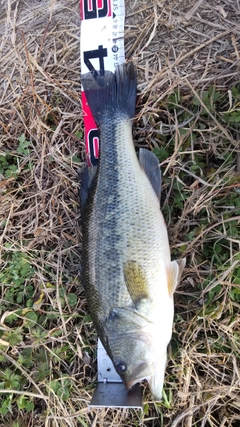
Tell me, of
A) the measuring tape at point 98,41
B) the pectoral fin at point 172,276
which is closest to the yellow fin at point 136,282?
the pectoral fin at point 172,276

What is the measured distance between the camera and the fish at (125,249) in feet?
6.99

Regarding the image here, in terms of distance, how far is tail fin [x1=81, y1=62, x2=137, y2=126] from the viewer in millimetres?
2516

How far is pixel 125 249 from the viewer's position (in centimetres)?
222

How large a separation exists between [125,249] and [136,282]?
0.19 meters

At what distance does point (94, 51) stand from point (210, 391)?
2.39m

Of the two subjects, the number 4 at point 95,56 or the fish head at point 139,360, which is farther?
the number 4 at point 95,56

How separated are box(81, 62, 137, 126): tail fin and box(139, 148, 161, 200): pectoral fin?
0.91ft

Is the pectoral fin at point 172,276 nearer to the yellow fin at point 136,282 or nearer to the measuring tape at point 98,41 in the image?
the yellow fin at point 136,282

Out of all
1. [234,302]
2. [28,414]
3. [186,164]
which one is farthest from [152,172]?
[28,414]

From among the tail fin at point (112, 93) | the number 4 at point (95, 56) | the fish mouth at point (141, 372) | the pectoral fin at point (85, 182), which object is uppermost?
the number 4 at point (95, 56)

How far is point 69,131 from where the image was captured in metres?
2.92

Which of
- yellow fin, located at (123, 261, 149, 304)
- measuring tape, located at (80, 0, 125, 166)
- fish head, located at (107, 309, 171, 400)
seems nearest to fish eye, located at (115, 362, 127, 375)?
fish head, located at (107, 309, 171, 400)

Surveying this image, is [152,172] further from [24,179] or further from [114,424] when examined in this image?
[114,424]

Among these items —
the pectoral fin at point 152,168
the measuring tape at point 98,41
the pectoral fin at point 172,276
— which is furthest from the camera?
the measuring tape at point 98,41
